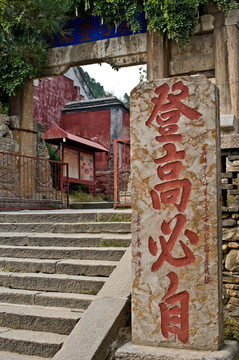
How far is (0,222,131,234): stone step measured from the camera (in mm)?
5109

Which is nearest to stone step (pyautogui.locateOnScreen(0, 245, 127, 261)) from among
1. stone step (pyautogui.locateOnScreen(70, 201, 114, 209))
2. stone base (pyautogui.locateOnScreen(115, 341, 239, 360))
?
stone base (pyautogui.locateOnScreen(115, 341, 239, 360))

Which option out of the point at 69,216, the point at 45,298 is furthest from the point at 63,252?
the point at 69,216

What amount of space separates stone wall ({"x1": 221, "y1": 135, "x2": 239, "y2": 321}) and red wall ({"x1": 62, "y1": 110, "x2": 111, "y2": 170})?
11.1m

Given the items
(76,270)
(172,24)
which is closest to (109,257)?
(76,270)

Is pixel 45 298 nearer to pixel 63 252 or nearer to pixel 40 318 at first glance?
pixel 40 318

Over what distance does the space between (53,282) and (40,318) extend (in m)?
0.59

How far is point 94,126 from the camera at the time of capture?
15.9 m

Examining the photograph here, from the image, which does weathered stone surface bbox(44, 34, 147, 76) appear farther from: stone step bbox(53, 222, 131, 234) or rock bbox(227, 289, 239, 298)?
rock bbox(227, 289, 239, 298)

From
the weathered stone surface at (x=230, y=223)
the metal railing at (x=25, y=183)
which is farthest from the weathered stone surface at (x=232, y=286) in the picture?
the metal railing at (x=25, y=183)

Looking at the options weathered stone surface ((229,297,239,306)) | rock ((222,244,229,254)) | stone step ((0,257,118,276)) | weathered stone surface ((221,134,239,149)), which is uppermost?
weathered stone surface ((221,134,239,149))

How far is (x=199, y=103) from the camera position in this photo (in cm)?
306

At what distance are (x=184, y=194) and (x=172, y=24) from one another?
5.79m

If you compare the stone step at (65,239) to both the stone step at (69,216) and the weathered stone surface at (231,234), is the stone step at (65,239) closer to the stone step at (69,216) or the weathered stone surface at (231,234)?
the stone step at (69,216)

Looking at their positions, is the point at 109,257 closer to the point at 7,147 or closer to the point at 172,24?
the point at 172,24
